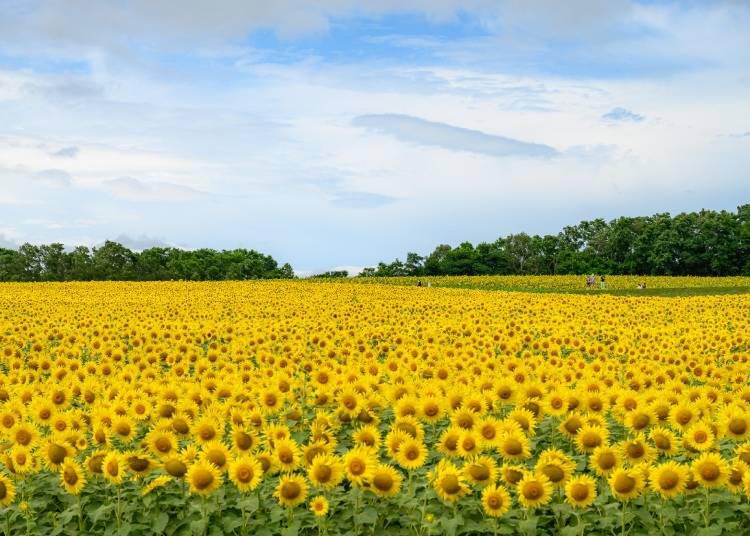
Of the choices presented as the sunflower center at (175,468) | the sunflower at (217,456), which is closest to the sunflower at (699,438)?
the sunflower at (217,456)

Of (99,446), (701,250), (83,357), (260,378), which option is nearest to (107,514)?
(99,446)

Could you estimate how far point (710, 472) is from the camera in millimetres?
7043

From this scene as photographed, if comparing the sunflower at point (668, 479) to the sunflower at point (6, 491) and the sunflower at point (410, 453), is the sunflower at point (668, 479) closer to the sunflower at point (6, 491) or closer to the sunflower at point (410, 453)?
the sunflower at point (410, 453)

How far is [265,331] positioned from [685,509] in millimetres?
12701

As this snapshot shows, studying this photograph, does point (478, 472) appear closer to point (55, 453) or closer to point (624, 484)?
point (624, 484)

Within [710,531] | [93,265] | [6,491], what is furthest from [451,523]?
[93,265]

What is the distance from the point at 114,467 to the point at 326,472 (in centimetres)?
209

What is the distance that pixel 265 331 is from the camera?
18.8 metres

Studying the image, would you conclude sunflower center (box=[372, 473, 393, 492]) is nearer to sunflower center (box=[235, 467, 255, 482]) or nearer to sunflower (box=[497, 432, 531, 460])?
sunflower center (box=[235, 467, 255, 482])

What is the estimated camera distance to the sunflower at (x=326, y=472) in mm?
6844

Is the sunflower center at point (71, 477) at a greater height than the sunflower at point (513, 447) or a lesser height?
lesser

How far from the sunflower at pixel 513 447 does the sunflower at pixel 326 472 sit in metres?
1.65

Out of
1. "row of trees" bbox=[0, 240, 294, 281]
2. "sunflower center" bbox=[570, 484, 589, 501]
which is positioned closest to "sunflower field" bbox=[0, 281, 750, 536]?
"sunflower center" bbox=[570, 484, 589, 501]

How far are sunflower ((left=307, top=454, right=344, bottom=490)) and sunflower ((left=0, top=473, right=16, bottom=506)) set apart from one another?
3077 mm
